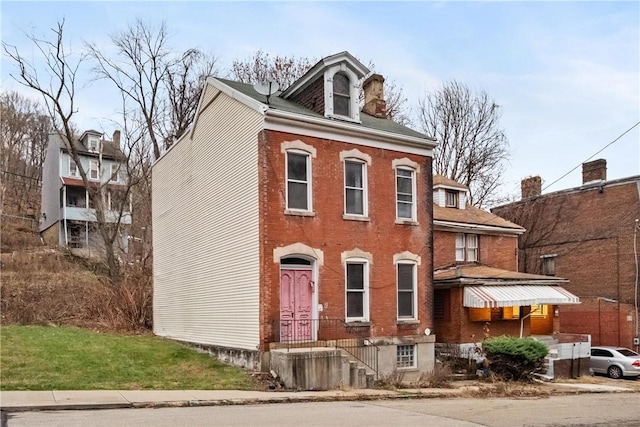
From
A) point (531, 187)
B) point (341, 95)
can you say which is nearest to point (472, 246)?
point (341, 95)

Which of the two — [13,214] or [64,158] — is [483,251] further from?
[13,214]

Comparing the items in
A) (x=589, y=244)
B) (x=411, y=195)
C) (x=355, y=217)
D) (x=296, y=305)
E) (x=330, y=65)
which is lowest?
(x=296, y=305)

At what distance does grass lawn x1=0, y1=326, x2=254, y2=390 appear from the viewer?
14.3 m

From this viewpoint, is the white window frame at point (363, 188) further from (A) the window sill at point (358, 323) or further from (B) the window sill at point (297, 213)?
(A) the window sill at point (358, 323)

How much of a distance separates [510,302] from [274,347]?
9797mm

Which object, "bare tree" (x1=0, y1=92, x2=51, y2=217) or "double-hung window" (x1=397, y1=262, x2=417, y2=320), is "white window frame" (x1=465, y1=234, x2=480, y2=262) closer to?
"double-hung window" (x1=397, y1=262, x2=417, y2=320)

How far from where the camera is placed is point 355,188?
19.7m

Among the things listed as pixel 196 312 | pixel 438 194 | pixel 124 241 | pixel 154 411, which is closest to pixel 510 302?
pixel 438 194

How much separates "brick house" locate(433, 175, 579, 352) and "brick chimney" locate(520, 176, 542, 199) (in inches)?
496

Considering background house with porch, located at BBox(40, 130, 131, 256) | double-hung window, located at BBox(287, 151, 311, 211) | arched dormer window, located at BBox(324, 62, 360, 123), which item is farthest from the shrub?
background house with porch, located at BBox(40, 130, 131, 256)

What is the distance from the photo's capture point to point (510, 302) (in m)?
21.7

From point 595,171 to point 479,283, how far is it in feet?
60.3

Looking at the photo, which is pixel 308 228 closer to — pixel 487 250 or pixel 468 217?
pixel 468 217

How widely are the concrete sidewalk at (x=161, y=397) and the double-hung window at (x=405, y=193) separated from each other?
6.86 metres
